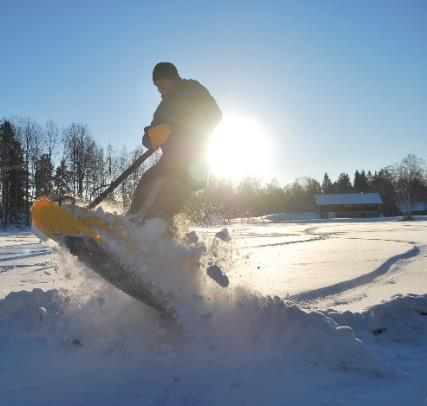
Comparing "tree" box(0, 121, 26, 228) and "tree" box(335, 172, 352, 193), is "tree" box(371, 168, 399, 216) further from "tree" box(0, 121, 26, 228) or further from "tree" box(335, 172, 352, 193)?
"tree" box(0, 121, 26, 228)

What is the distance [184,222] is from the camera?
341 cm

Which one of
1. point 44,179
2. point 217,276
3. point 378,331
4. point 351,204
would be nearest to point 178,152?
point 217,276

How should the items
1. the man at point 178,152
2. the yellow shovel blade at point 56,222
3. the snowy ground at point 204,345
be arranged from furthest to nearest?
1. the man at point 178,152
2. the yellow shovel blade at point 56,222
3. the snowy ground at point 204,345

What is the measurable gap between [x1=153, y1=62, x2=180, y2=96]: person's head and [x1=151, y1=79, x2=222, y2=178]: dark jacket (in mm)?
125

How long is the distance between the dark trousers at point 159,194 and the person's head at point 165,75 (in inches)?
25.4

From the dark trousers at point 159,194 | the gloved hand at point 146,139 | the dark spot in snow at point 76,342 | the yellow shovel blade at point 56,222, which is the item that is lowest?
the dark spot in snow at point 76,342

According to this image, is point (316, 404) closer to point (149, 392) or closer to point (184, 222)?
point (149, 392)

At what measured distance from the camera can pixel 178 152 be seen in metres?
3.08

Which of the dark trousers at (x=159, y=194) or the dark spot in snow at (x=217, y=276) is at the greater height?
the dark trousers at (x=159, y=194)

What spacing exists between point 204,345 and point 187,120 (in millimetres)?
1583

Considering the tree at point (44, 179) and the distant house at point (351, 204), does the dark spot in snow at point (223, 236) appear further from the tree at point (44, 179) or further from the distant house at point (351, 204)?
the distant house at point (351, 204)

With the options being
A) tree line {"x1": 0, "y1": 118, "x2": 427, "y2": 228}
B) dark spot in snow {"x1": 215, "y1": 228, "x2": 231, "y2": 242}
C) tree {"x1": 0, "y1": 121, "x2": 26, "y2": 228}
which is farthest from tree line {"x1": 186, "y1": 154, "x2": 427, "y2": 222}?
dark spot in snow {"x1": 215, "y1": 228, "x2": 231, "y2": 242}

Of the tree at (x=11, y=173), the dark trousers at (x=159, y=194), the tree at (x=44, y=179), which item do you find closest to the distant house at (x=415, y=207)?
the tree at (x=11, y=173)

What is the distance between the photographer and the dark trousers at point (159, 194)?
2.94m
